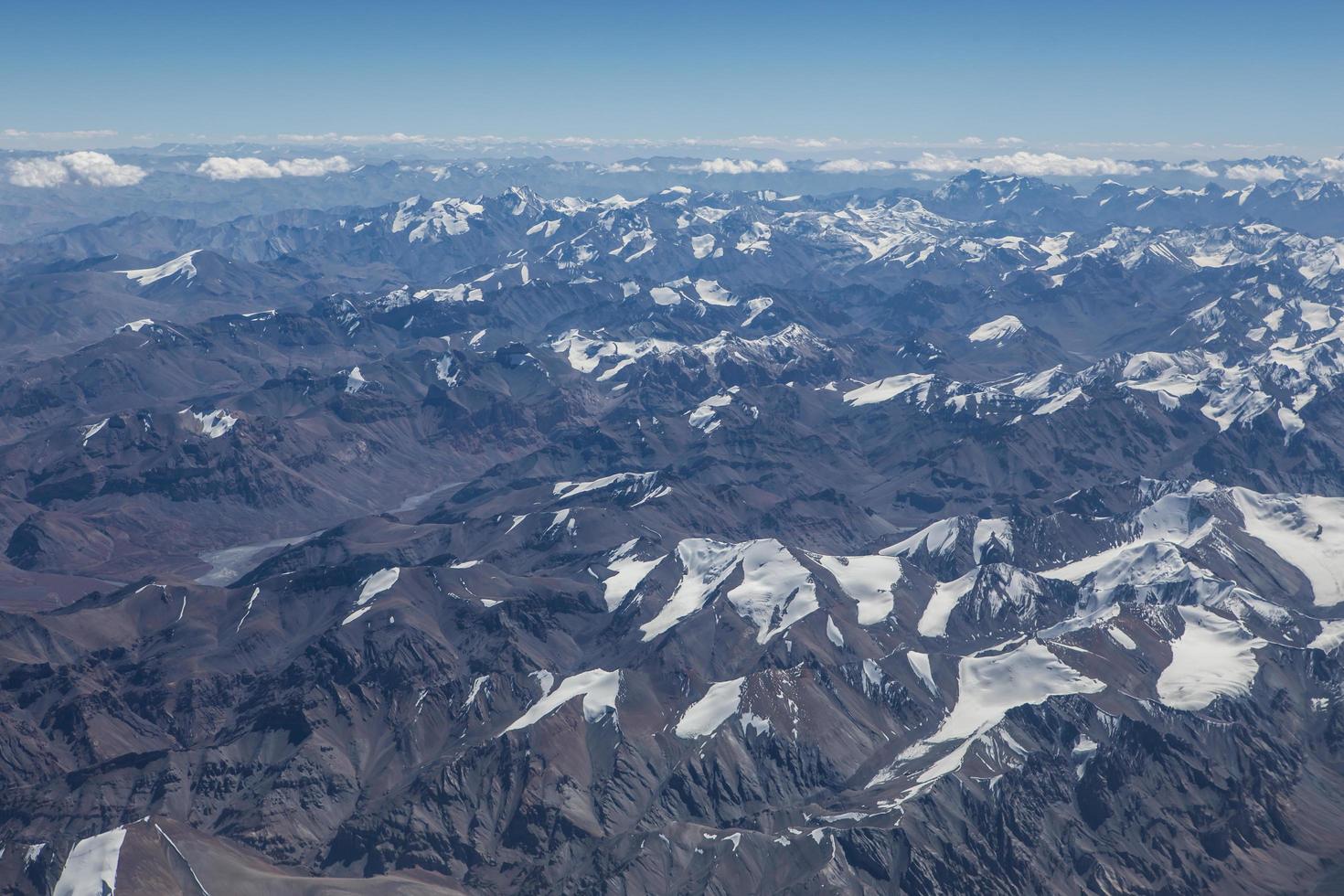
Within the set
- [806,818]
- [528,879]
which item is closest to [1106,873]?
[806,818]

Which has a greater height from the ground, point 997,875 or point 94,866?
point 94,866

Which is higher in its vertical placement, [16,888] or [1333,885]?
[16,888]

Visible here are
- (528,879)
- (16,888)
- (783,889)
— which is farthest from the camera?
(528,879)

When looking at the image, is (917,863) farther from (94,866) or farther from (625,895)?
(94,866)

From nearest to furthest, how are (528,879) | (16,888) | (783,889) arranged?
(16,888) → (783,889) → (528,879)

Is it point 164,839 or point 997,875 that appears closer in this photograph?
point 164,839

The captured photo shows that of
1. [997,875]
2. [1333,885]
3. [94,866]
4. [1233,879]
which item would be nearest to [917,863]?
[997,875]

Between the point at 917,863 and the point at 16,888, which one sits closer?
the point at 16,888

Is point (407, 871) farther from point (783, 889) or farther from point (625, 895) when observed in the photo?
point (783, 889)
